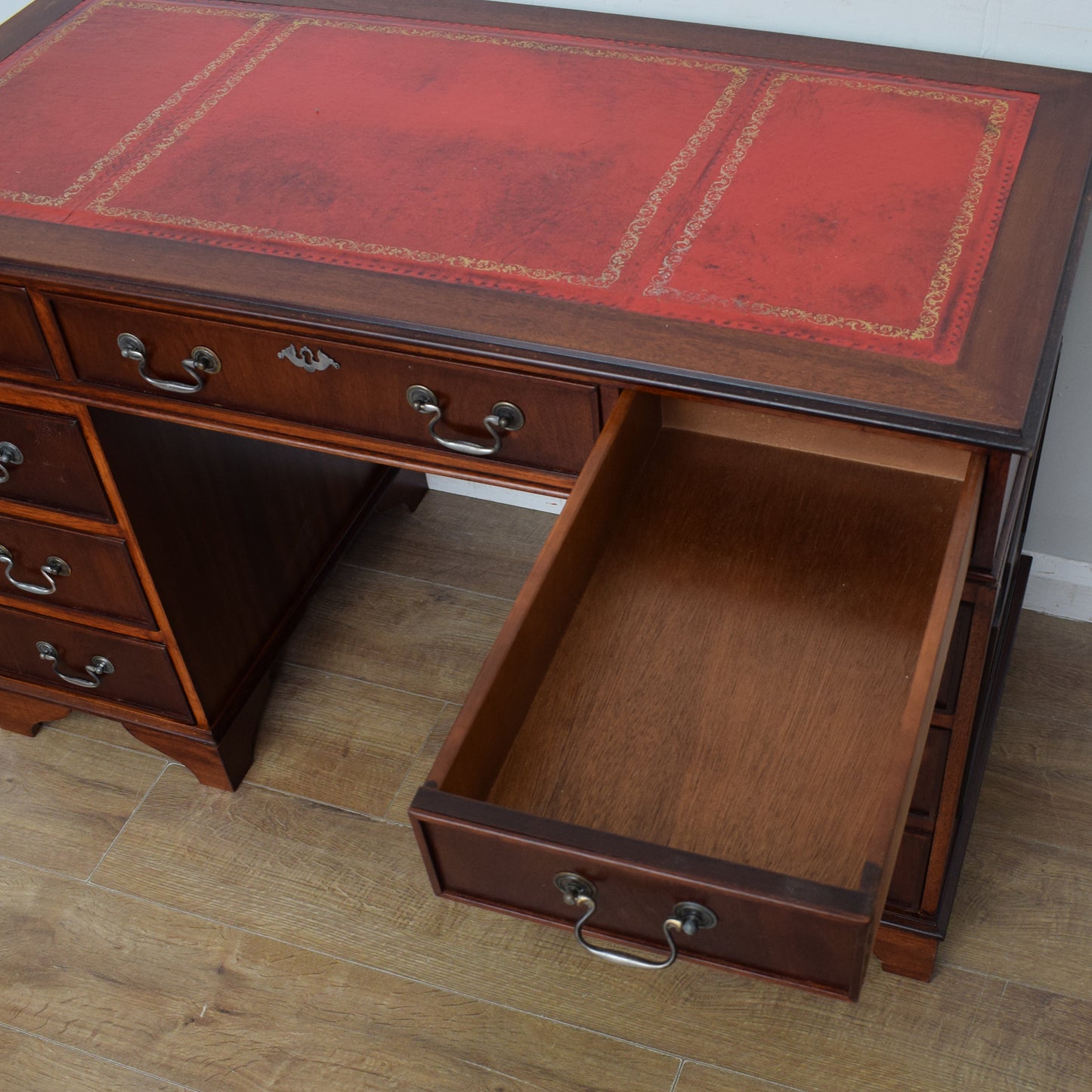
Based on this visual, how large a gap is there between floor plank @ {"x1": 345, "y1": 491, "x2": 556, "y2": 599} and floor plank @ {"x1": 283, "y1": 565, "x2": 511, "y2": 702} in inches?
1.2

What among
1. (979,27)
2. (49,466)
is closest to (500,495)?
(49,466)

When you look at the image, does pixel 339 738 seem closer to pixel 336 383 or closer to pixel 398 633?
pixel 398 633

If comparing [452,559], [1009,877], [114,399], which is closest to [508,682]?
[114,399]

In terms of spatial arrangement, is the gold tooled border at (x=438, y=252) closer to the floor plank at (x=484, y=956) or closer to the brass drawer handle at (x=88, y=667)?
the brass drawer handle at (x=88, y=667)

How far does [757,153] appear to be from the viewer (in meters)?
1.37

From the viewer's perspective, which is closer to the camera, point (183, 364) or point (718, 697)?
point (718, 697)

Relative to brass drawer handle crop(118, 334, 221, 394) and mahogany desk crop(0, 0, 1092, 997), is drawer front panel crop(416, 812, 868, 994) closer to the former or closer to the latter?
mahogany desk crop(0, 0, 1092, 997)

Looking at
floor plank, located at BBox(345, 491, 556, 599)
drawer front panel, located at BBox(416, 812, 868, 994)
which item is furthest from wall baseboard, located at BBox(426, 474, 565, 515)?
drawer front panel, located at BBox(416, 812, 868, 994)

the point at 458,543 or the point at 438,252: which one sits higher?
the point at 438,252

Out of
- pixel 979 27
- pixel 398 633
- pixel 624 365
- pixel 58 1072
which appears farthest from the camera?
pixel 398 633

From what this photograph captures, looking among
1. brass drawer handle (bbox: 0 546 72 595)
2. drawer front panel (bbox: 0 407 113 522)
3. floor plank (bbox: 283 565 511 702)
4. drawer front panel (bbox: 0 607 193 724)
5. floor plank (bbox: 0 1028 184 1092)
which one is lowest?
floor plank (bbox: 0 1028 184 1092)

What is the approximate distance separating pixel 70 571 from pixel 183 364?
52cm

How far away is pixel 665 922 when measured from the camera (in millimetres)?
947

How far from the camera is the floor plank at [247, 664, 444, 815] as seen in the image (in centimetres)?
198
